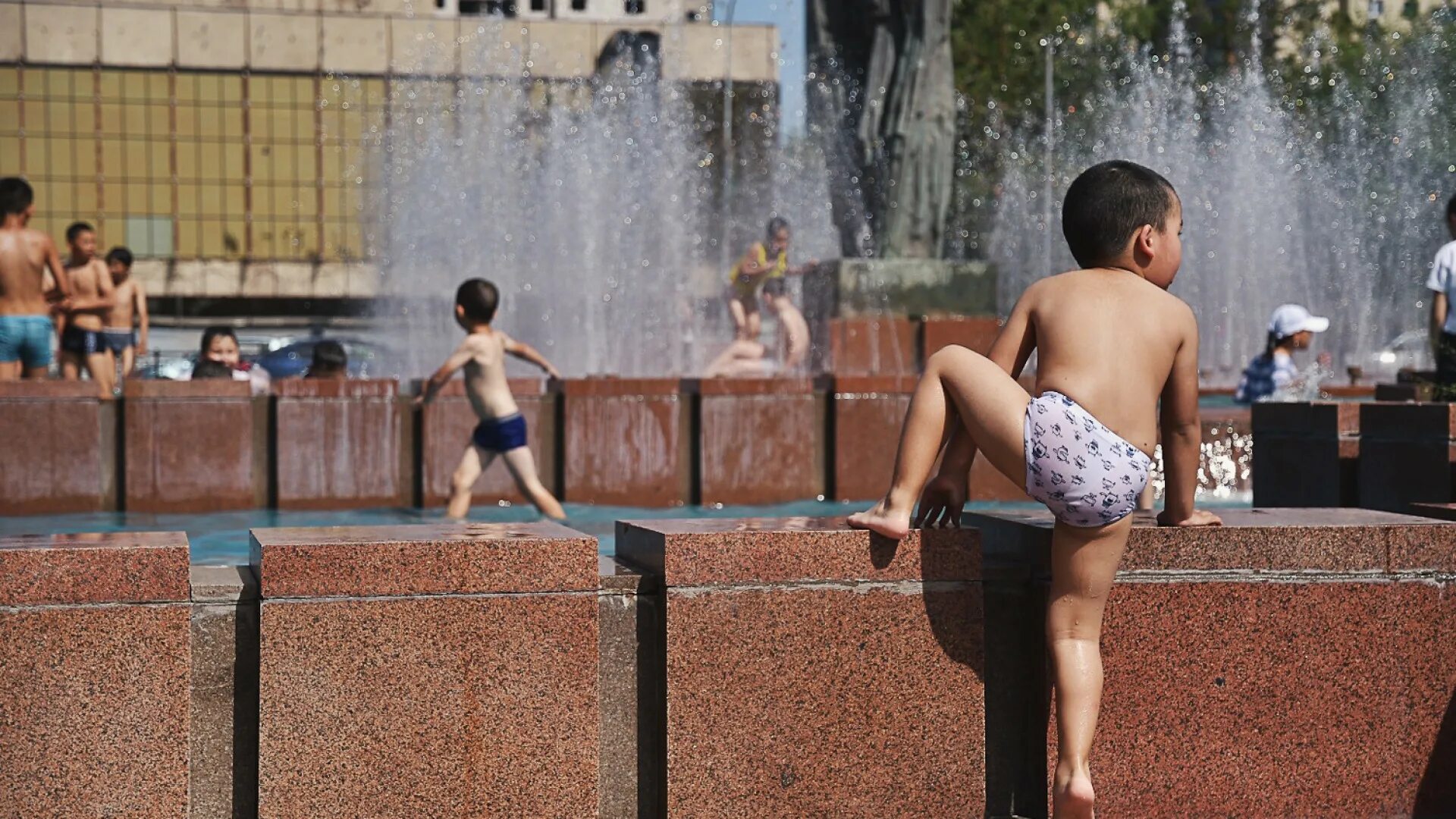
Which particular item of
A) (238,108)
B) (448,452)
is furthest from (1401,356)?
(238,108)

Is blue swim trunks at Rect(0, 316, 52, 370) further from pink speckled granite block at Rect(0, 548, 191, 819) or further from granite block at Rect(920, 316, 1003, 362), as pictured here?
pink speckled granite block at Rect(0, 548, 191, 819)

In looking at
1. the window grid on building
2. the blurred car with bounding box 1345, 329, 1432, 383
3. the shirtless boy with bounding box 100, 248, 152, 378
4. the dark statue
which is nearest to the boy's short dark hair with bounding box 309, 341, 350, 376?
the dark statue

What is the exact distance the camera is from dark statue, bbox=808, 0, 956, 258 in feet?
44.8

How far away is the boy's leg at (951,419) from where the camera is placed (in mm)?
3936

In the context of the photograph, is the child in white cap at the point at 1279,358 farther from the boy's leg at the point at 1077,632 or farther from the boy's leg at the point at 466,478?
the boy's leg at the point at 1077,632

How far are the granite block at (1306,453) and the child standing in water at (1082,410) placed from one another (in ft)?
10.5

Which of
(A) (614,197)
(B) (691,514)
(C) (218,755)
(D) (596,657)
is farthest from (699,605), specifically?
(A) (614,197)

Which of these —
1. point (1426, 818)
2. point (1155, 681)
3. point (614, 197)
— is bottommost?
point (1426, 818)

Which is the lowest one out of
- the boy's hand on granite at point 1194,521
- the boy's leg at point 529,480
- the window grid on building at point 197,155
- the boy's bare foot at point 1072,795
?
the boy's bare foot at point 1072,795

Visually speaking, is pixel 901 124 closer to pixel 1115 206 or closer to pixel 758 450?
pixel 758 450

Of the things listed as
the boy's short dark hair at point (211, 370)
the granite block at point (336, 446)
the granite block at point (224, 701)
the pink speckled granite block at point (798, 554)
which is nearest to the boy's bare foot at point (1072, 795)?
the pink speckled granite block at point (798, 554)

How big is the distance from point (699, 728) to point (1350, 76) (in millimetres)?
34371

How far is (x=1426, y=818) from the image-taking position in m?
4.29

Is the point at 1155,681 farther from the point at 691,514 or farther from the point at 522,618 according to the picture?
the point at 691,514
